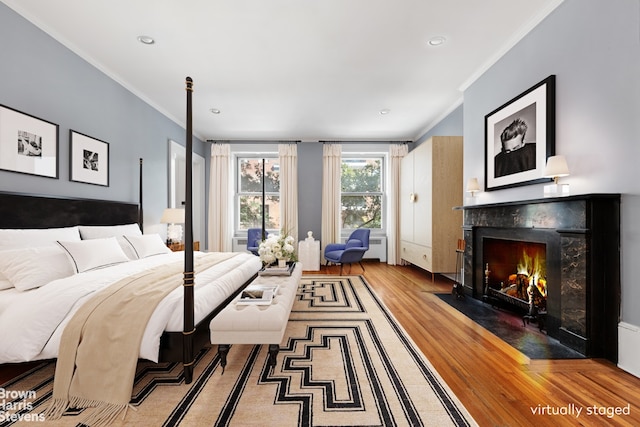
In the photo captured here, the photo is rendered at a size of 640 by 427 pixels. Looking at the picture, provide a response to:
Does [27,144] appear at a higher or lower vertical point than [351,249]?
higher

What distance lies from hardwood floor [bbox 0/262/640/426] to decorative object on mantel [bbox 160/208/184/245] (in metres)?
2.61

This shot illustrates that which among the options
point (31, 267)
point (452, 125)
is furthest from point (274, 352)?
point (452, 125)

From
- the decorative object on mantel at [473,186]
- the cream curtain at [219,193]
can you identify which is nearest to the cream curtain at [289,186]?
the cream curtain at [219,193]

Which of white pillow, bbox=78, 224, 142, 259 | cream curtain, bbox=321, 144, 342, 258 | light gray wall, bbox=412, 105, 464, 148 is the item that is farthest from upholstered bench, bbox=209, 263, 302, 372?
cream curtain, bbox=321, 144, 342, 258

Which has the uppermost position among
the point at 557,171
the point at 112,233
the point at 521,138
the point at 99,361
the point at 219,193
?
the point at 521,138

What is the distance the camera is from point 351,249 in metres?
5.25

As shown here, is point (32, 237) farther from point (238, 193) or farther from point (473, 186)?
point (238, 193)

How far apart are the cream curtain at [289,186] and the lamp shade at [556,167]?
16.1 feet

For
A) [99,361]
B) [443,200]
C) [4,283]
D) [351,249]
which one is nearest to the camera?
[99,361]

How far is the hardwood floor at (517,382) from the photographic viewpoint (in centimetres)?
154

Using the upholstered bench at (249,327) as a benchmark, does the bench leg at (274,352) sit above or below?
below

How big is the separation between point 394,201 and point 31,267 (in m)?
5.86

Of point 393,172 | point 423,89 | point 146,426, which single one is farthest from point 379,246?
point 146,426

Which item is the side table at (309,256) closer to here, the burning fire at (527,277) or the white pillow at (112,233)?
the white pillow at (112,233)
